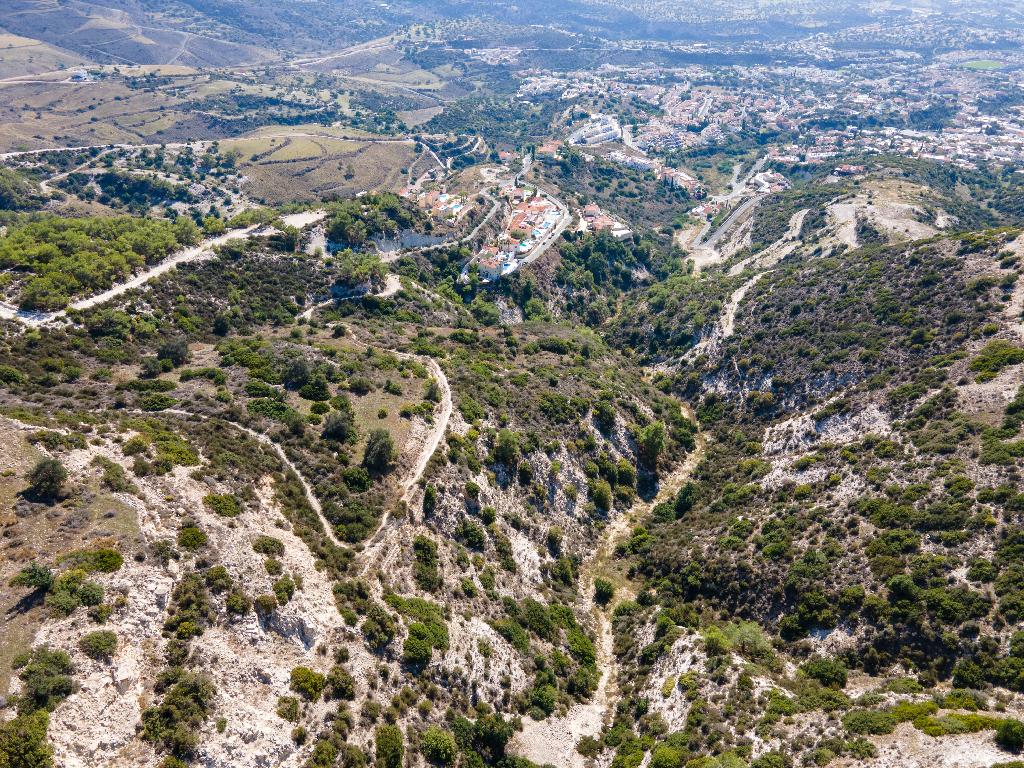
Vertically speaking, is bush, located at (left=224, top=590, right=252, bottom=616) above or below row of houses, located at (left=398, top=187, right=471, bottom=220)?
below

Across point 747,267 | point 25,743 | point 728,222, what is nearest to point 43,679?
point 25,743

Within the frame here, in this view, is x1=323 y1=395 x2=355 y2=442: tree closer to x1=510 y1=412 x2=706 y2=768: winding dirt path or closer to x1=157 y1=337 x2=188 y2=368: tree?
x1=157 y1=337 x2=188 y2=368: tree

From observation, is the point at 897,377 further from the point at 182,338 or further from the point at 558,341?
the point at 182,338

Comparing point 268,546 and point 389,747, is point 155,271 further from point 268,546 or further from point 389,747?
point 389,747

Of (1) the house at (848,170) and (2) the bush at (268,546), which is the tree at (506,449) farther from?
(1) the house at (848,170)

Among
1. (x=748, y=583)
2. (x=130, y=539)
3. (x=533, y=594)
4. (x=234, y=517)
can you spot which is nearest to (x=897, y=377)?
(x=748, y=583)

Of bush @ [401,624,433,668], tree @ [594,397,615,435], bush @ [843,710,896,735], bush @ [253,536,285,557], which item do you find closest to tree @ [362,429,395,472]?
bush @ [253,536,285,557]
